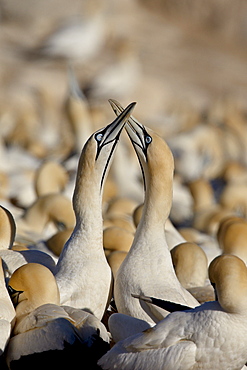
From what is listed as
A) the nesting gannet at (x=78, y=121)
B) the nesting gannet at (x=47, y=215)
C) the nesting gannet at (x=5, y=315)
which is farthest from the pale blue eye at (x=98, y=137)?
the nesting gannet at (x=78, y=121)

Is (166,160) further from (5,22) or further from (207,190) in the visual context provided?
(5,22)

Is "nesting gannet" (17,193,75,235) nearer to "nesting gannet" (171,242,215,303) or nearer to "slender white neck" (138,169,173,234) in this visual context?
"nesting gannet" (171,242,215,303)

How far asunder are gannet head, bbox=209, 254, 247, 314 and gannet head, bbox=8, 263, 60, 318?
0.89 m

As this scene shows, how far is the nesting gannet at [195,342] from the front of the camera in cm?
412

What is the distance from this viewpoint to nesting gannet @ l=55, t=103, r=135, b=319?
494cm

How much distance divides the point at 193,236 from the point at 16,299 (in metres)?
3.84

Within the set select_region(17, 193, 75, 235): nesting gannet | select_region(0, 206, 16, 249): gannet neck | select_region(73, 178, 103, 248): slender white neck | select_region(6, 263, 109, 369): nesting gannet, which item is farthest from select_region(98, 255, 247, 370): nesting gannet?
select_region(17, 193, 75, 235): nesting gannet

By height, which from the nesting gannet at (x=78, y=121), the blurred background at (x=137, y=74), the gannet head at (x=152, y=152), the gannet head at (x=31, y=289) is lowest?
the gannet head at (x=31, y=289)

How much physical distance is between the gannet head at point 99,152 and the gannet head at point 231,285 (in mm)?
1019

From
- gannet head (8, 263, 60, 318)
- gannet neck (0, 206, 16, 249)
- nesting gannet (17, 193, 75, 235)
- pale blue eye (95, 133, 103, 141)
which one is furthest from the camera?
nesting gannet (17, 193, 75, 235)

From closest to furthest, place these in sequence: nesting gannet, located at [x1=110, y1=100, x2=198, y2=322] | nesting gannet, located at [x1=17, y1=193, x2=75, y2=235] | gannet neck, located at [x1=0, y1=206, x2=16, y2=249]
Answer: nesting gannet, located at [x1=110, y1=100, x2=198, y2=322] < gannet neck, located at [x1=0, y1=206, x2=16, y2=249] < nesting gannet, located at [x1=17, y1=193, x2=75, y2=235]

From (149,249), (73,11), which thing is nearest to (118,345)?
(149,249)

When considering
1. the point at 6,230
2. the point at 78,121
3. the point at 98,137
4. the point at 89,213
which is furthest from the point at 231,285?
the point at 78,121

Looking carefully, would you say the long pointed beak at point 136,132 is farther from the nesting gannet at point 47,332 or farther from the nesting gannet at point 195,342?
the nesting gannet at point 195,342
